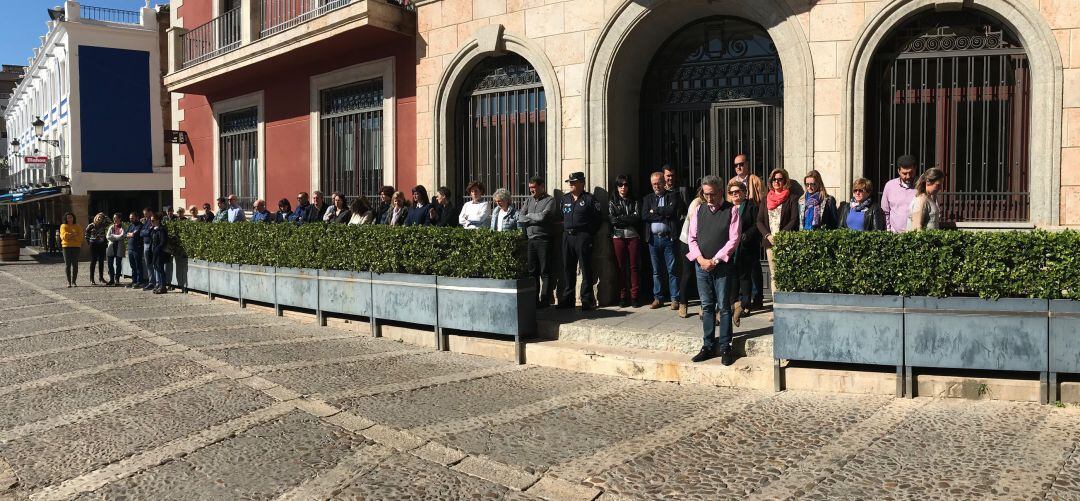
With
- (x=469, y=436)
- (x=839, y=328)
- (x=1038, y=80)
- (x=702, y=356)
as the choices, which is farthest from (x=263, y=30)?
(x=1038, y=80)

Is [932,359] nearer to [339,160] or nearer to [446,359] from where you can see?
[446,359]

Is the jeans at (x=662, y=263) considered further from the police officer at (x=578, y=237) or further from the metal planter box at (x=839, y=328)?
the metal planter box at (x=839, y=328)

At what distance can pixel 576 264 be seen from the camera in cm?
880

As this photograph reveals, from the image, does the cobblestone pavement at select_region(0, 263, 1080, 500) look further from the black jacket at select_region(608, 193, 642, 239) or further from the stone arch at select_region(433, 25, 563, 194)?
the stone arch at select_region(433, 25, 563, 194)

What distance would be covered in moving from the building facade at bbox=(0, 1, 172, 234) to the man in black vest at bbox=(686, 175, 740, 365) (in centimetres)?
2899

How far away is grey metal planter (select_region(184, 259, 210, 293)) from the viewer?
40.5ft

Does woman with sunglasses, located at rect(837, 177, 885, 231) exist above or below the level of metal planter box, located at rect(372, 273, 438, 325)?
above

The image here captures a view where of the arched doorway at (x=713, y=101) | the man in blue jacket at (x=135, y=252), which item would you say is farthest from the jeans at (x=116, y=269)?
the arched doorway at (x=713, y=101)

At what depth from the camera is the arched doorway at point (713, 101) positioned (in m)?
9.16

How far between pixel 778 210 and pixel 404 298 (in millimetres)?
3999

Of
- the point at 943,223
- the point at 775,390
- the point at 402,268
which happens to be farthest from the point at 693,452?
the point at 402,268

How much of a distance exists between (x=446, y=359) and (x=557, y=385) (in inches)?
59.3

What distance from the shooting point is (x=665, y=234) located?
8344mm

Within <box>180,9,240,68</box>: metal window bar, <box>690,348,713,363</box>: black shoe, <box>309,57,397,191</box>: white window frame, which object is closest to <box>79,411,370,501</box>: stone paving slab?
<box>690,348,713,363</box>: black shoe
